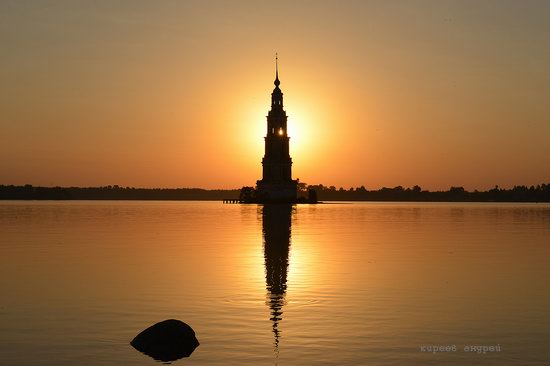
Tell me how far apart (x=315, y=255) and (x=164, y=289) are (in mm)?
18906

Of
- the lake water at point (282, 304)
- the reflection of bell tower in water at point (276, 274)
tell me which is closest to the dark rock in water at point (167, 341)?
the lake water at point (282, 304)

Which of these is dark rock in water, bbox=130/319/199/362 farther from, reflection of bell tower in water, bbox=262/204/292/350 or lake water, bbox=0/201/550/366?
reflection of bell tower in water, bbox=262/204/292/350

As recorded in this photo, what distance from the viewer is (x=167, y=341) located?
21.4 meters

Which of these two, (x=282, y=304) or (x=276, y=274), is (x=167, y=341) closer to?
(x=282, y=304)

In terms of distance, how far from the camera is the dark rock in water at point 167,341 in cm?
2111

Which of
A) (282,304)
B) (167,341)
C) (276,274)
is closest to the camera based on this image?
(167,341)

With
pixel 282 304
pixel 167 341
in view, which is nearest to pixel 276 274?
pixel 282 304

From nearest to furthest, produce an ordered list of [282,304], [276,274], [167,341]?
[167,341] → [282,304] → [276,274]

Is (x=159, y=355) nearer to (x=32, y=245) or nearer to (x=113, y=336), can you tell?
(x=113, y=336)

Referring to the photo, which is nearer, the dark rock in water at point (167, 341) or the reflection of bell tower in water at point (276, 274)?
the dark rock in water at point (167, 341)

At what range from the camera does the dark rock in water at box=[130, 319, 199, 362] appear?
69.3ft

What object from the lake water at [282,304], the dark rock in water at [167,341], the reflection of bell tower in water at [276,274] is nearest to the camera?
the dark rock in water at [167,341]

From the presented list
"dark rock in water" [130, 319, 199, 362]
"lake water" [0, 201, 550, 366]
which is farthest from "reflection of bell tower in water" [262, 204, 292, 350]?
"dark rock in water" [130, 319, 199, 362]

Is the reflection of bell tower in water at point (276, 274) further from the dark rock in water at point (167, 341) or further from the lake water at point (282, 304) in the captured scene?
the dark rock in water at point (167, 341)
